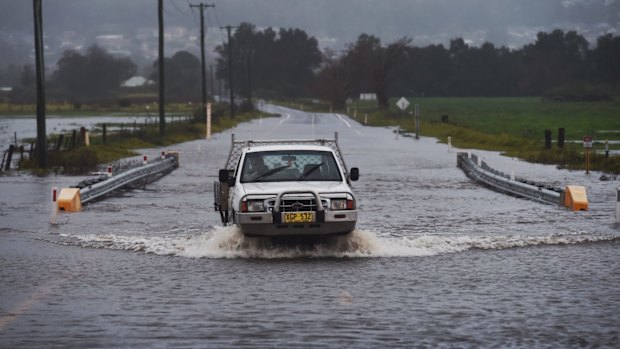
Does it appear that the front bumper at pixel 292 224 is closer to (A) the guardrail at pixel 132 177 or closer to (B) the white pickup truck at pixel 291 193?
(B) the white pickup truck at pixel 291 193

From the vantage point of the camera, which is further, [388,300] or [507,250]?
[507,250]

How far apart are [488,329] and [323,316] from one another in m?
1.62

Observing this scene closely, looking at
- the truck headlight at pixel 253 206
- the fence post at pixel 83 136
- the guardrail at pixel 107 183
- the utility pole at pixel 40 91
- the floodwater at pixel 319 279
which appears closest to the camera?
the floodwater at pixel 319 279

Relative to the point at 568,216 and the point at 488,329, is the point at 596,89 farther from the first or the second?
the point at 488,329

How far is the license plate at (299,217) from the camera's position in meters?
16.3

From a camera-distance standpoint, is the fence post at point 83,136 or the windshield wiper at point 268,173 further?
the fence post at point 83,136

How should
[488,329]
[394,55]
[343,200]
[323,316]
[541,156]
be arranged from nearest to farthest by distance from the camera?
[488,329] < [323,316] < [343,200] < [541,156] < [394,55]

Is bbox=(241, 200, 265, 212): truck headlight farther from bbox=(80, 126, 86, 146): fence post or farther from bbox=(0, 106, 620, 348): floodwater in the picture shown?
bbox=(80, 126, 86, 146): fence post

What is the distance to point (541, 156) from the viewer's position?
45.3m

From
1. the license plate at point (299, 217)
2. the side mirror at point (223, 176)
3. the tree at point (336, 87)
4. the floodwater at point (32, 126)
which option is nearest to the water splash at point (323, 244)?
the license plate at point (299, 217)

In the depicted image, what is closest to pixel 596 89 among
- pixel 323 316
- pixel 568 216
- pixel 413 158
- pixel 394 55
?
pixel 394 55

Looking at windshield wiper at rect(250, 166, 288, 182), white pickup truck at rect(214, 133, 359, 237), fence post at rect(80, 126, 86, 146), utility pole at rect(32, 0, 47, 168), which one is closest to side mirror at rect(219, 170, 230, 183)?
white pickup truck at rect(214, 133, 359, 237)

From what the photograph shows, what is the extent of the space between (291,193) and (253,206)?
0.55 meters

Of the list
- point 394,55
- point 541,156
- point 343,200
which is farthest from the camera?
point 394,55
